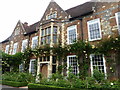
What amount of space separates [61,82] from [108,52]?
5.38 meters

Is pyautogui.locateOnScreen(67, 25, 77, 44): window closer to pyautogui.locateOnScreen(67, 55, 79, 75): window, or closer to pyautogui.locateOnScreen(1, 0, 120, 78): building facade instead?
pyautogui.locateOnScreen(1, 0, 120, 78): building facade

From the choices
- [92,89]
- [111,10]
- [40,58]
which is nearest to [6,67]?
[40,58]

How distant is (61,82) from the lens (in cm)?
846

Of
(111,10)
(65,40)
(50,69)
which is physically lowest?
(50,69)

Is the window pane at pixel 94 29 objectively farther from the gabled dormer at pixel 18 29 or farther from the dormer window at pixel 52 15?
the gabled dormer at pixel 18 29

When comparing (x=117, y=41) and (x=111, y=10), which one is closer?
(x=117, y=41)

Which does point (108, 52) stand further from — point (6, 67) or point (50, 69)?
point (6, 67)

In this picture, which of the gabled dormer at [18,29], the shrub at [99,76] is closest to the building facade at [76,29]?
the shrub at [99,76]

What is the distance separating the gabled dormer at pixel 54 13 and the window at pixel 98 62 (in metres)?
6.91

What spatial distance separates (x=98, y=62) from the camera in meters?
9.52

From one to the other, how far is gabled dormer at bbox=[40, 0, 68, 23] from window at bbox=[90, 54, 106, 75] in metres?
6.91

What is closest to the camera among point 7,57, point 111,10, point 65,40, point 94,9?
point 111,10

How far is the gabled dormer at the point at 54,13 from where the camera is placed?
1362 centimetres

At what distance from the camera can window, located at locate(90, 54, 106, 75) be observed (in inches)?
359
